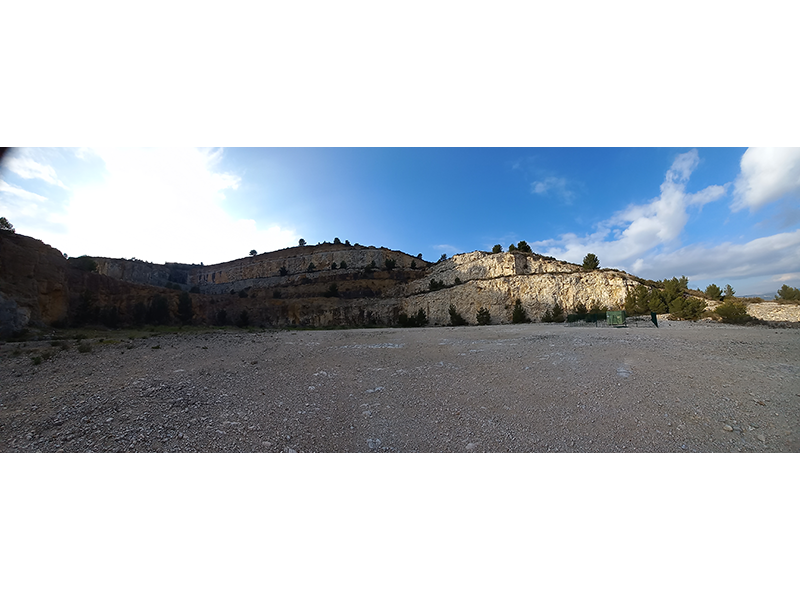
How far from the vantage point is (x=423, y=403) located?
11.3 ft

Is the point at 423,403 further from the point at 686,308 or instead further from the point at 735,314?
the point at 686,308

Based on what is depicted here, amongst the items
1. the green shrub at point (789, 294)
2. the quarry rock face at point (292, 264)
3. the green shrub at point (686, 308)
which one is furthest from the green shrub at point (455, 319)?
the green shrub at point (789, 294)

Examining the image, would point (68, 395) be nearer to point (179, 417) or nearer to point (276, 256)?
point (179, 417)

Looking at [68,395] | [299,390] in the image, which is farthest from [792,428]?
[68,395]

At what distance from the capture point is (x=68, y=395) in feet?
12.5

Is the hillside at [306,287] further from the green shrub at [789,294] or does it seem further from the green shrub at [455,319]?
the green shrub at [789,294]

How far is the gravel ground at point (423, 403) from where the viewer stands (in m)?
2.60

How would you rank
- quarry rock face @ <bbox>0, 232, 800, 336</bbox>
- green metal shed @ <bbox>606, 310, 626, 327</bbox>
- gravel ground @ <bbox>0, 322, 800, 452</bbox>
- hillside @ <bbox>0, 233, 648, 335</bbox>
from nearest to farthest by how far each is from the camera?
1. gravel ground @ <bbox>0, 322, 800, 452</bbox>
2. quarry rock face @ <bbox>0, 232, 800, 336</bbox>
3. hillside @ <bbox>0, 233, 648, 335</bbox>
4. green metal shed @ <bbox>606, 310, 626, 327</bbox>

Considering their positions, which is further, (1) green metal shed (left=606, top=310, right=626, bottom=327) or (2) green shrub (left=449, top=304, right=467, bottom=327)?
(2) green shrub (left=449, top=304, right=467, bottom=327)

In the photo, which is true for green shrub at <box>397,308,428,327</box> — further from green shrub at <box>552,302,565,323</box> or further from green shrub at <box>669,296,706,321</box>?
green shrub at <box>669,296,706,321</box>

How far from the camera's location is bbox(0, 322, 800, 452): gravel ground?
2602mm

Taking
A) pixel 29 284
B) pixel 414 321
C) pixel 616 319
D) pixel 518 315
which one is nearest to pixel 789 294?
pixel 616 319

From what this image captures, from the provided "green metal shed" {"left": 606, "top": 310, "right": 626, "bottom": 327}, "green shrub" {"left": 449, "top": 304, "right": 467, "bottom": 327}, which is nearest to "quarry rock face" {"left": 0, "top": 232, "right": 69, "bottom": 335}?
"green shrub" {"left": 449, "top": 304, "right": 467, "bottom": 327}

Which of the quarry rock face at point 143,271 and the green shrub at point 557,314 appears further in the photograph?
the quarry rock face at point 143,271
